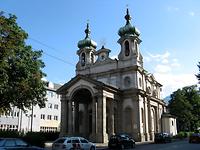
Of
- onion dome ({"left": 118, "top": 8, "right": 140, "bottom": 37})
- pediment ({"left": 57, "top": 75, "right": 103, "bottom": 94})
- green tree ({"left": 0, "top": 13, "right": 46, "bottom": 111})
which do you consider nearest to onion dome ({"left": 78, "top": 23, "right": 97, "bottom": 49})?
onion dome ({"left": 118, "top": 8, "right": 140, "bottom": 37})

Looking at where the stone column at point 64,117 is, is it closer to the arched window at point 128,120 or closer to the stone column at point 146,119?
the arched window at point 128,120

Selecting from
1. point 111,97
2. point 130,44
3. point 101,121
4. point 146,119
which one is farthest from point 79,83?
point 146,119

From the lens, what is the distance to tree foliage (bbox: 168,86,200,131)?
69.7 m

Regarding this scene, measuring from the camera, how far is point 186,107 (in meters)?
69.9

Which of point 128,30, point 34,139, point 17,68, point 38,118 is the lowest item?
point 34,139

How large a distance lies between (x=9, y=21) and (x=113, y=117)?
23.3 metres

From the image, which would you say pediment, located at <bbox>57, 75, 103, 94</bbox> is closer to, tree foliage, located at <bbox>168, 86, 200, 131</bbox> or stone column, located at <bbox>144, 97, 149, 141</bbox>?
stone column, located at <bbox>144, 97, 149, 141</bbox>

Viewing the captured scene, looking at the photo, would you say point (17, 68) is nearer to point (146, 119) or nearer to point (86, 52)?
point (146, 119)

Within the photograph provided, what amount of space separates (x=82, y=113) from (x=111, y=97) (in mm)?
8849

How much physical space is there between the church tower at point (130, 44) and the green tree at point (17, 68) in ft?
74.0

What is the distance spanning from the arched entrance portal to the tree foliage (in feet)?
101

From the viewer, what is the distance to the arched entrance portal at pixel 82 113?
4421cm

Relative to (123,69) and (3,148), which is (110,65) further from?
(3,148)

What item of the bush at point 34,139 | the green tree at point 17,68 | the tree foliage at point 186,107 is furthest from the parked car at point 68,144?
the tree foliage at point 186,107
